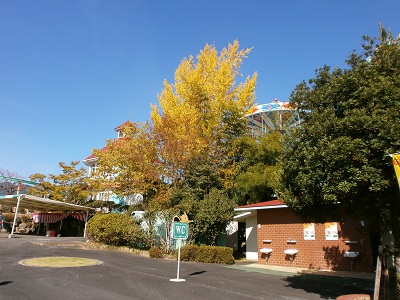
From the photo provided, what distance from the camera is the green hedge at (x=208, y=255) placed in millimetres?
16188

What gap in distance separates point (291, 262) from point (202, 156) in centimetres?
822

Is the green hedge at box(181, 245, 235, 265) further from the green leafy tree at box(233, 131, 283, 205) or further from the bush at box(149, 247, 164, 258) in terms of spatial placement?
the green leafy tree at box(233, 131, 283, 205)

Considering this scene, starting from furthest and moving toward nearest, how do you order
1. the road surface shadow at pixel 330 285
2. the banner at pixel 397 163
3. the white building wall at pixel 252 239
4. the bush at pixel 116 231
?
the bush at pixel 116 231
the white building wall at pixel 252 239
the road surface shadow at pixel 330 285
the banner at pixel 397 163

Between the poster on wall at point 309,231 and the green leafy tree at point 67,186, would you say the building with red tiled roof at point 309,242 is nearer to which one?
the poster on wall at point 309,231

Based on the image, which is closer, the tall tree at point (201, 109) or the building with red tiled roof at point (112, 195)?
the tall tree at point (201, 109)

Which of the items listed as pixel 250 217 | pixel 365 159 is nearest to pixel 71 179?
pixel 250 217

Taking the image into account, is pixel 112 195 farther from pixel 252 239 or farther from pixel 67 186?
pixel 252 239

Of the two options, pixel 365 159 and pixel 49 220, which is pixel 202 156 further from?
pixel 49 220

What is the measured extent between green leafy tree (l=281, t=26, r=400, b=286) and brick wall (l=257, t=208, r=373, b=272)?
548 centimetres

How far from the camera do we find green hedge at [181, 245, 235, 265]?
16188mm

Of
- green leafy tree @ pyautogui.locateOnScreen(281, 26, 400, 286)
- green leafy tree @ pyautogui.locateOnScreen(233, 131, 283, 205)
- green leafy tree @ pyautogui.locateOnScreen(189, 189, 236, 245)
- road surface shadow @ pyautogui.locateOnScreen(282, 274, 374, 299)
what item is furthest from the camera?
green leafy tree @ pyautogui.locateOnScreen(233, 131, 283, 205)

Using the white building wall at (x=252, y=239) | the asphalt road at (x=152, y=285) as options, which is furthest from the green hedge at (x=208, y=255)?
the asphalt road at (x=152, y=285)

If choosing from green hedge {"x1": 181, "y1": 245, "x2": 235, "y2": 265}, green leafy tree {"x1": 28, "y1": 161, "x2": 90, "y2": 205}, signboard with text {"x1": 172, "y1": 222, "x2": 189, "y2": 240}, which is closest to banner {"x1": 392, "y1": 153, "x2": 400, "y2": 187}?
signboard with text {"x1": 172, "y1": 222, "x2": 189, "y2": 240}

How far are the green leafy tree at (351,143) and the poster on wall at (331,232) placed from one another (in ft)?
21.1
